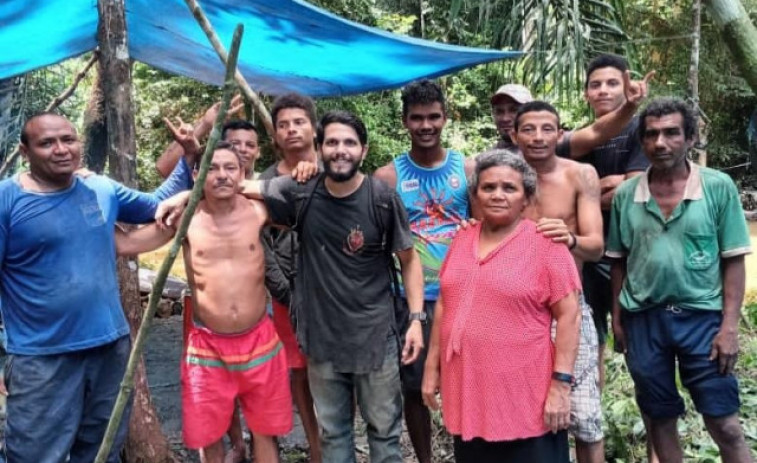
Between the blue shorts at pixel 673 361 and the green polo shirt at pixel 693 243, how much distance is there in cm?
6

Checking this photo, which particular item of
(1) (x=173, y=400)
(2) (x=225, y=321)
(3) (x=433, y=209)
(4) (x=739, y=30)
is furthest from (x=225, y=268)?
(4) (x=739, y=30)

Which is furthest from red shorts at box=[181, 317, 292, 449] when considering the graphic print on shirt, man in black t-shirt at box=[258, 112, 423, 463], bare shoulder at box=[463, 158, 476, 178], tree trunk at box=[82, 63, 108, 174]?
tree trunk at box=[82, 63, 108, 174]

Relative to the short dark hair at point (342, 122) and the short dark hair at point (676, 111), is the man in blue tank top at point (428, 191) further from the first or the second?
the short dark hair at point (676, 111)

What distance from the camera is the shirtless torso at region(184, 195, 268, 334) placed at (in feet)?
9.16

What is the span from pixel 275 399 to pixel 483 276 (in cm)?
112

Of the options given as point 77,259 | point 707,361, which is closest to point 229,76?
point 77,259

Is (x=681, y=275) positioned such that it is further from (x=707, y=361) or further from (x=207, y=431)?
(x=207, y=431)

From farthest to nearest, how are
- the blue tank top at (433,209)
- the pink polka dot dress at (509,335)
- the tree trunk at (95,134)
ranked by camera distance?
1. the tree trunk at (95,134)
2. the blue tank top at (433,209)
3. the pink polka dot dress at (509,335)

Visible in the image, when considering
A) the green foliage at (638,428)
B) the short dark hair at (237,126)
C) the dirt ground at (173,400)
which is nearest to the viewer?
the short dark hair at (237,126)

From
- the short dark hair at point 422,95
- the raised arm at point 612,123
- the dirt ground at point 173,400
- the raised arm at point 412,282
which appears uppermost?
the short dark hair at point 422,95

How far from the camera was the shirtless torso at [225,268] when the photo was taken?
2.79 metres

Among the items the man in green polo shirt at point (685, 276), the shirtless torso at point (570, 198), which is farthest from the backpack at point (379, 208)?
the man in green polo shirt at point (685, 276)

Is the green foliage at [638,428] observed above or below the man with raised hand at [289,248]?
below

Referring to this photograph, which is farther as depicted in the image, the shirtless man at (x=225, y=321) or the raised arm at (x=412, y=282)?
the shirtless man at (x=225, y=321)
